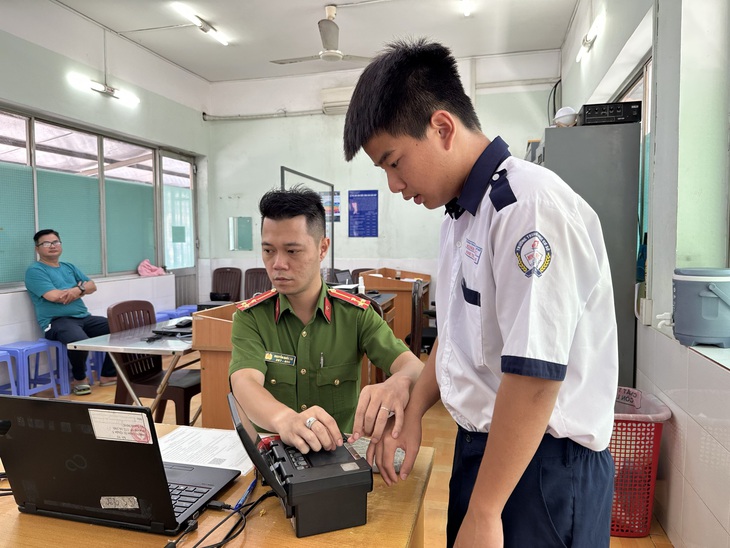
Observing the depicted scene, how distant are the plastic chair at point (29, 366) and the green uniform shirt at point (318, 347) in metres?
3.28

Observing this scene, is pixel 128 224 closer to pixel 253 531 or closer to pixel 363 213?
pixel 363 213

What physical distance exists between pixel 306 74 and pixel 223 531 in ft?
21.7

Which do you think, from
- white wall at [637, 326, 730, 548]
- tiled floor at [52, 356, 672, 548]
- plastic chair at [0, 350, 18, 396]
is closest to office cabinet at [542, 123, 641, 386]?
white wall at [637, 326, 730, 548]

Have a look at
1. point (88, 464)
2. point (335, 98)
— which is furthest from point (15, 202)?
point (88, 464)

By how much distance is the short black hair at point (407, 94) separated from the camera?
0.80m

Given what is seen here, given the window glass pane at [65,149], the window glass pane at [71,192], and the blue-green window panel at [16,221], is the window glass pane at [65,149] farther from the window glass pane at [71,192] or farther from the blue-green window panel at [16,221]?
the blue-green window panel at [16,221]

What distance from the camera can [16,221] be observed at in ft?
14.4

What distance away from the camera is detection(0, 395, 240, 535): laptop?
81 centimetres

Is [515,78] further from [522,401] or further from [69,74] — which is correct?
[522,401]

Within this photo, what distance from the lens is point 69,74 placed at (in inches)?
187

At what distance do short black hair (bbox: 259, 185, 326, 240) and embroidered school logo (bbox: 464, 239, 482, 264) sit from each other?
917 mm

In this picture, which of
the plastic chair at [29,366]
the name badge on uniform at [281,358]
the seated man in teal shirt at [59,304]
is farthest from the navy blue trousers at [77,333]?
the name badge on uniform at [281,358]

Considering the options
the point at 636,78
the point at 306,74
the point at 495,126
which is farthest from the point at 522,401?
the point at 306,74

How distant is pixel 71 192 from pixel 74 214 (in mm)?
219
